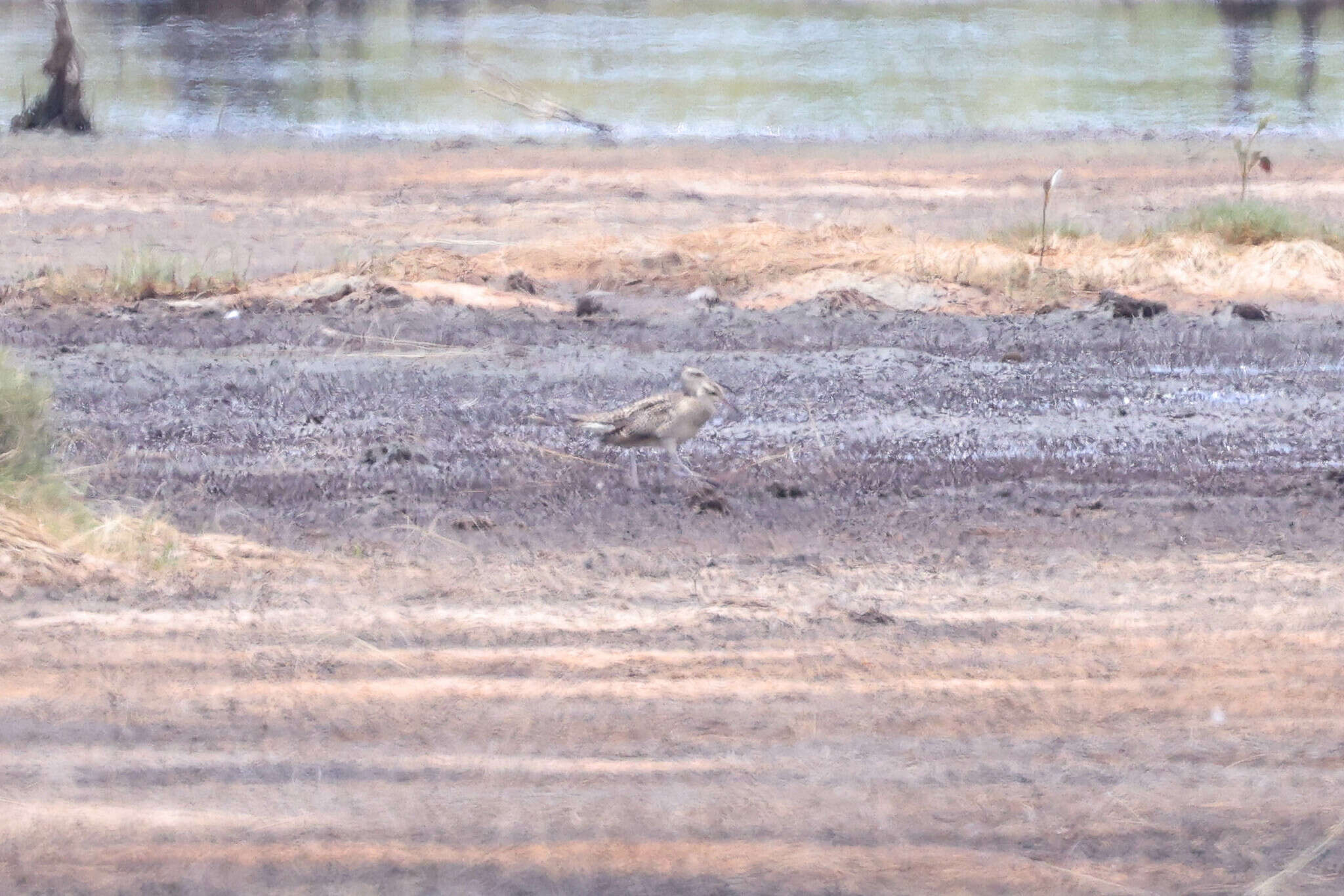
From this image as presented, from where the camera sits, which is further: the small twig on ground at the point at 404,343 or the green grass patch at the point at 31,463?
the small twig on ground at the point at 404,343

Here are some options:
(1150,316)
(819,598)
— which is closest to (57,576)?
(819,598)

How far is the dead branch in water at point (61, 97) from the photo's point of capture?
68.7 feet

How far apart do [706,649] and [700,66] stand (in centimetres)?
2066

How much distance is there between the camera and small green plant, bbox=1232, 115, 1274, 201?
15.2m

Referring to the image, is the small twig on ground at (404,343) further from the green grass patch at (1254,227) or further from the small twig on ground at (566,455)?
the green grass patch at (1254,227)

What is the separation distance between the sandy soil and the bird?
221mm

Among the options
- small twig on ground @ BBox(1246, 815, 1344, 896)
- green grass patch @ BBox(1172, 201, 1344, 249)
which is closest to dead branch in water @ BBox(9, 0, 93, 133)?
green grass patch @ BBox(1172, 201, 1344, 249)

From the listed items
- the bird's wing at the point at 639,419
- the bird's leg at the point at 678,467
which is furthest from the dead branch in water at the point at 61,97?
the bird's wing at the point at 639,419

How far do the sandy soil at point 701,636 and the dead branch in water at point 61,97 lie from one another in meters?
12.1

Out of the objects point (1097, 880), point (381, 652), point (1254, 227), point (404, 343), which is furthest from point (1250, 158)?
point (1097, 880)

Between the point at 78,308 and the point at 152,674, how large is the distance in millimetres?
7362

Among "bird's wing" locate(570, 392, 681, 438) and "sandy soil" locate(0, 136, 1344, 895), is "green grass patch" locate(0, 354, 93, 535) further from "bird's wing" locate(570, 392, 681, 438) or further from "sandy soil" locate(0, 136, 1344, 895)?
"bird's wing" locate(570, 392, 681, 438)

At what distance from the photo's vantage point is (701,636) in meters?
5.46

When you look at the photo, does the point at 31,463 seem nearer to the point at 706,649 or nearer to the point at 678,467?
the point at 678,467
